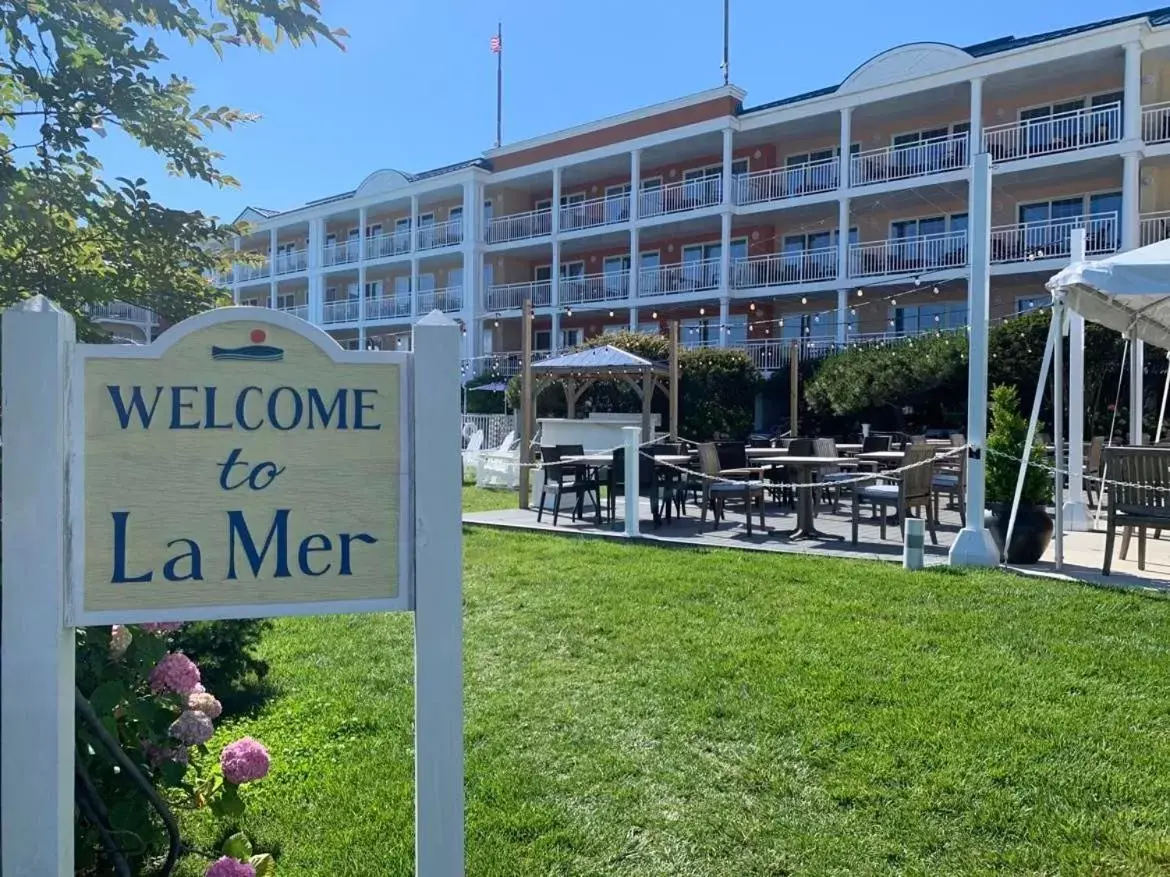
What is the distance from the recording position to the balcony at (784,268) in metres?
24.6

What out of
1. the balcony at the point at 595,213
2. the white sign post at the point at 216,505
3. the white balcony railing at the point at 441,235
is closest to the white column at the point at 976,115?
the balcony at the point at 595,213

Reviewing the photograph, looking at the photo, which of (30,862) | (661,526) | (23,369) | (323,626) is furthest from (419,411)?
(661,526)

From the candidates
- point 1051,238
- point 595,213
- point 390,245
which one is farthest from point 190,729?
point 390,245

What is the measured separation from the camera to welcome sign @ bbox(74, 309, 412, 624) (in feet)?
6.13

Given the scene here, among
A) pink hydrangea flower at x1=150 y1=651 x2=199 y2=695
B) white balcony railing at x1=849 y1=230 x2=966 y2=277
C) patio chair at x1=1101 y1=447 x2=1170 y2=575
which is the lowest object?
pink hydrangea flower at x1=150 y1=651 x2=199 y2=695

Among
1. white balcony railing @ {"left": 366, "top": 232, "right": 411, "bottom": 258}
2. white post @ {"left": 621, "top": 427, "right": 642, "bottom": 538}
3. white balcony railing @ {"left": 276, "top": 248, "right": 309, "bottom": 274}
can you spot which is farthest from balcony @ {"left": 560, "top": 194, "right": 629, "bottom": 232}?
white post @ {"left": 621, "top": 427, "right": 642, "bottom": 538}

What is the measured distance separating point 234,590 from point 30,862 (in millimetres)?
663

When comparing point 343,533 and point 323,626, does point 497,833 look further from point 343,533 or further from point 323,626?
point 323,626

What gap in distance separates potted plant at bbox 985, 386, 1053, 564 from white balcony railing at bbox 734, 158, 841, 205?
18497mm

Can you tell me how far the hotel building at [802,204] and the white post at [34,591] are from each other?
19.0m

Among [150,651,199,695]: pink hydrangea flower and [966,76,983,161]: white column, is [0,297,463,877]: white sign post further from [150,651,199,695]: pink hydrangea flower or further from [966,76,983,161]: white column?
[966,76,983,161]: white column

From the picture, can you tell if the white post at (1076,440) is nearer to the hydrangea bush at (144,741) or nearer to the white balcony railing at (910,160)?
the hydrangea bush at (144,741)

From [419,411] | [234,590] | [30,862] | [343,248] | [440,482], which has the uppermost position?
[343,248]

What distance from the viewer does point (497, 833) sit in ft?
9.55
